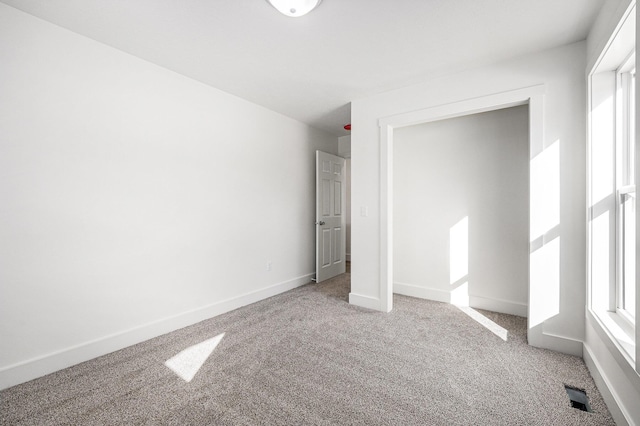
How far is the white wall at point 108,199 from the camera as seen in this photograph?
1846mm

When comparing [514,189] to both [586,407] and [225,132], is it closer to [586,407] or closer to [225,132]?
[586,407]

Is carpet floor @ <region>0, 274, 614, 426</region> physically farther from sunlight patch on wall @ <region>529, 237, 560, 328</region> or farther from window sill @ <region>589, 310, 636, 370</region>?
window sill @ <region>589, 310, 636, 370</region>

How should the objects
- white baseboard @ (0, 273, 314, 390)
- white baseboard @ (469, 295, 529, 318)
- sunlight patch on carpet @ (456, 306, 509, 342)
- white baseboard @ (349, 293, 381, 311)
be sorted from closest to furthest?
white baseboard @ (0, 273, 314, 390) < sunlight patch on carpet @ (456, 306, 509, 342) < white baseboard @ (469, 295, 529, 318) < white baseboard @ (349, 293, 381, 311)

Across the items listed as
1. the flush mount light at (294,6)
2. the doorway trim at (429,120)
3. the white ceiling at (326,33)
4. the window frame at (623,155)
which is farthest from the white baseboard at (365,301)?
the flush mount light at (294,6)

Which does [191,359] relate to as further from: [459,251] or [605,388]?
[459,251]

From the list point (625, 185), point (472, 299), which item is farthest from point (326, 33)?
point (472, 299)

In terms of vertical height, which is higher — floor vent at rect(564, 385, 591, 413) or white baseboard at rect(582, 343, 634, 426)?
white baseboard at rect(582, 343, 634, 426)

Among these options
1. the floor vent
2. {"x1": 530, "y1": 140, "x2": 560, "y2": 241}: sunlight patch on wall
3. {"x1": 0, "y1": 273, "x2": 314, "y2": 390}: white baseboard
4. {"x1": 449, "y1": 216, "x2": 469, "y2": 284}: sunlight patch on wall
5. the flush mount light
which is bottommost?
the floor vent

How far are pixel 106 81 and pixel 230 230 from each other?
68.4 inches

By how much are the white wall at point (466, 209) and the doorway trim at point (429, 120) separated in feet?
1.72

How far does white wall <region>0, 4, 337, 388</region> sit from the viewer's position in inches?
72.7

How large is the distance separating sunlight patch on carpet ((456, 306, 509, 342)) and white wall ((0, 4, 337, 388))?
2.49 meters

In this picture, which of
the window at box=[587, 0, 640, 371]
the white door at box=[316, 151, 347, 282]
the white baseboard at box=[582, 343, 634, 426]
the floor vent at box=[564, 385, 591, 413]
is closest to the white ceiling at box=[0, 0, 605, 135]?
the window at box=[587, 0, 640, 371]

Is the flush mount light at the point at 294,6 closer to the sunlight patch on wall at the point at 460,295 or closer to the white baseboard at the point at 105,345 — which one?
the white baseboard at the point at 105,345
